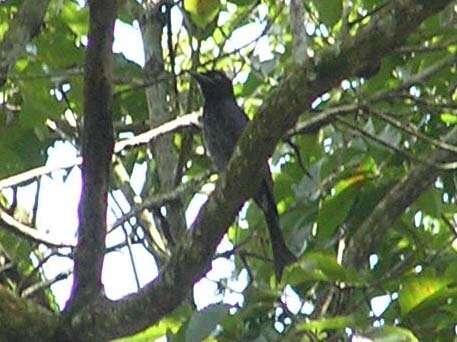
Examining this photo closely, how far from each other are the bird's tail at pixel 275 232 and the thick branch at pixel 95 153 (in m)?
0.72

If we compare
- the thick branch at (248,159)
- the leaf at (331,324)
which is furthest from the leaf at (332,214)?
the leaf at (331,324)

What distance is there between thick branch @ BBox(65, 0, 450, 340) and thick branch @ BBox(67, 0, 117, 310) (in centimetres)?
9

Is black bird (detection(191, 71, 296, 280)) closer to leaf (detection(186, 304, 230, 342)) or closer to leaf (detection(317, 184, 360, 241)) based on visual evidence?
leaf (detection(317, 184, 360, 241))

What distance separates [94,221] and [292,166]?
1211 mm

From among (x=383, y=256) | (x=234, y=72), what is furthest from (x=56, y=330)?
(x=234, y=72)

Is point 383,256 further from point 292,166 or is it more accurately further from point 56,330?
Answer: point 56,330

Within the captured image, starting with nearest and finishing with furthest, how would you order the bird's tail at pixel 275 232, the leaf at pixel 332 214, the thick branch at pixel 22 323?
the thick branch at pixel 22 323 < the leaf at pixel 332 214 < the bird's tail at pixel 275 232

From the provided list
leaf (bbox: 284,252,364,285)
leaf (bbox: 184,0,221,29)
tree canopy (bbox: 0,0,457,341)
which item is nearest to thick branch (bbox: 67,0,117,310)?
tree canopy (bbox: 0,0,457,341)

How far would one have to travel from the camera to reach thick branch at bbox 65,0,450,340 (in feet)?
8.55

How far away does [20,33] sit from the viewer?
10.5ft

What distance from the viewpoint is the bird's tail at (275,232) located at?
3676 mm

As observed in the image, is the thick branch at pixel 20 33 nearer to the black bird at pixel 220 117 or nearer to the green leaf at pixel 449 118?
the black bird at pixel 220 117

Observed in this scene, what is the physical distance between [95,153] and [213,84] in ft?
6.38

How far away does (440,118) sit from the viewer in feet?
13.6
